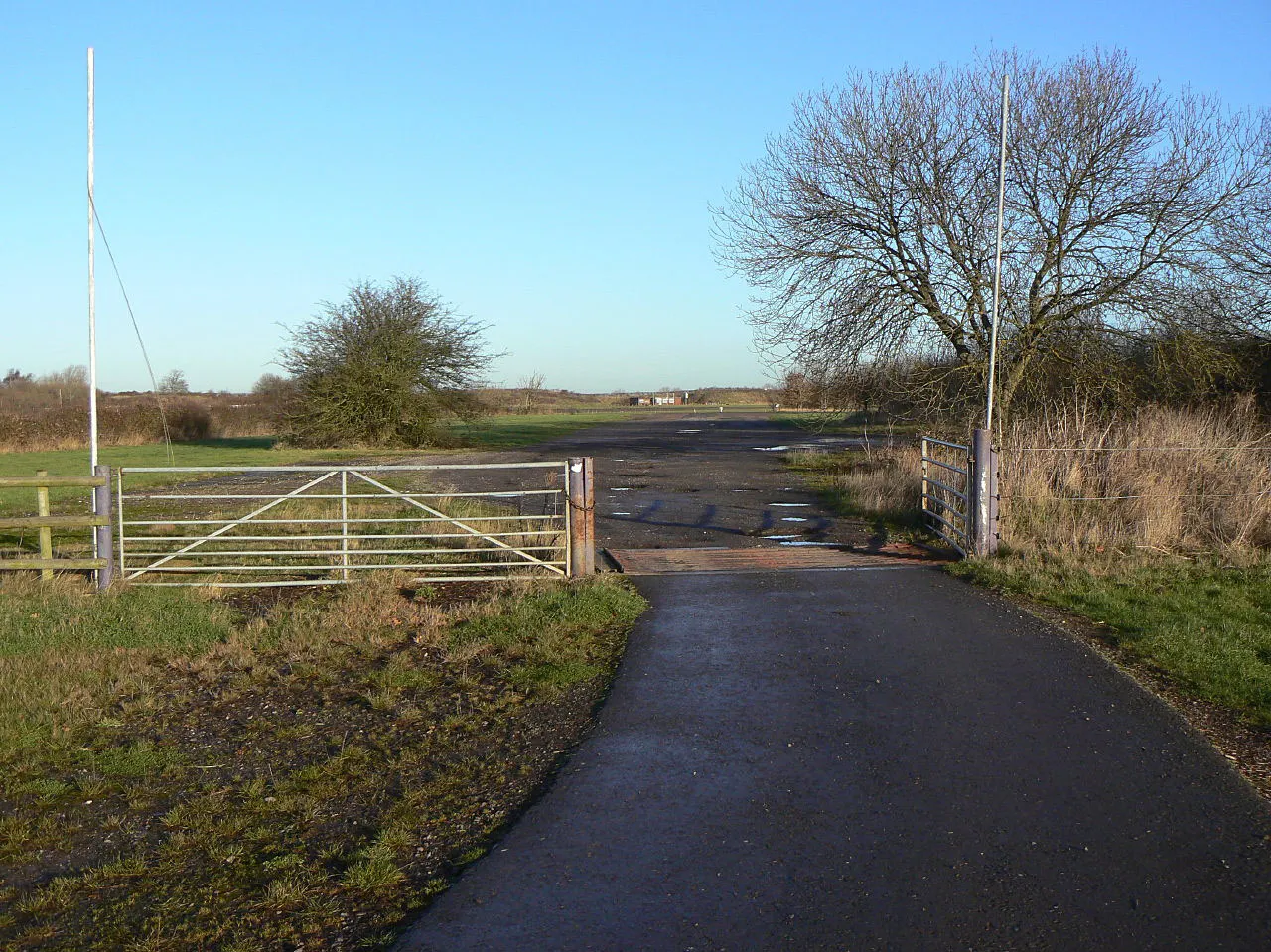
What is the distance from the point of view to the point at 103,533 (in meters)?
11.4

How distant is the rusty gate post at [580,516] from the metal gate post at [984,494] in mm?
4416

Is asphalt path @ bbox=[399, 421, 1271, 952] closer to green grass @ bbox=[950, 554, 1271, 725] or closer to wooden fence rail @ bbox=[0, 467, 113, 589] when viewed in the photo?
green grass @ bbox=[950, 554, 1271, 725]

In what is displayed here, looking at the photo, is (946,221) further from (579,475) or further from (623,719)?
(623,719)

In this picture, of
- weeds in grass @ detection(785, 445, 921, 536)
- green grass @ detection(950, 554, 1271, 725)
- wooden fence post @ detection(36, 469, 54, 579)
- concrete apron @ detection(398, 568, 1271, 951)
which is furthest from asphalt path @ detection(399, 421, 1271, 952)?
weeds in grass @ detection(785, 445, 921, 536)

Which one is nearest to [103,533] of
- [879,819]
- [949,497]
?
[879,819]

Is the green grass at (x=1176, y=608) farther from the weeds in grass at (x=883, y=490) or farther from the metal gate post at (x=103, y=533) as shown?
the metal gate post at (x=103, y=533)

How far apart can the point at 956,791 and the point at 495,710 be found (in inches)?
122

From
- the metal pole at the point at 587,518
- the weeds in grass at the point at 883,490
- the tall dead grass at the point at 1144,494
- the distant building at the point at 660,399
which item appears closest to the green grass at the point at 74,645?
the metal pole at the point at 587,518

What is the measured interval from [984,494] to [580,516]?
465cm

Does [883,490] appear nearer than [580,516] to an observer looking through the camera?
No

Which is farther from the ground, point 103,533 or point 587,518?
point 587,518

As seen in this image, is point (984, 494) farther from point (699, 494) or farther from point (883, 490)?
point (699, 494)

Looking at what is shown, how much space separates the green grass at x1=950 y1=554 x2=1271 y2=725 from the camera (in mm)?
7566

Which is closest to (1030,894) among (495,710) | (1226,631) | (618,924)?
(618,924)
